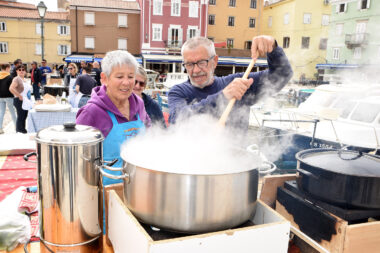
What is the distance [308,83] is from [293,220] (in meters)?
6.97

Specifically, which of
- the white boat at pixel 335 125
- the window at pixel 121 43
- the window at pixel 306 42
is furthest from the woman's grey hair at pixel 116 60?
the window at pixel 121 43

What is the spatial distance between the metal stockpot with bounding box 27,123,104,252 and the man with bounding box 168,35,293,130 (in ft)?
2.11

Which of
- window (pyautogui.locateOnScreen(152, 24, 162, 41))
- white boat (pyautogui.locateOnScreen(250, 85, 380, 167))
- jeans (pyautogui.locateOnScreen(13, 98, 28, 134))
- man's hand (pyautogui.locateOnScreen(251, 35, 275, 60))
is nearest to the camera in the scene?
man's hand (pyautogui.locateOnScreen(251, 35, 275, 60))

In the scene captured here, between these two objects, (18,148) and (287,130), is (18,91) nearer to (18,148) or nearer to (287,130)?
(18,148)

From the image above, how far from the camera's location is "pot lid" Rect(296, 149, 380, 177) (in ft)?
3.25

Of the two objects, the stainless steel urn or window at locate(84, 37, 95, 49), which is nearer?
the stainless steel urn

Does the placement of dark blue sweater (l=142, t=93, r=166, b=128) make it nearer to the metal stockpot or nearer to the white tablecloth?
the metal stockpot

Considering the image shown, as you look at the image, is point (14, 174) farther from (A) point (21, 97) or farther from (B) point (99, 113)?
(A) point (21, 97)

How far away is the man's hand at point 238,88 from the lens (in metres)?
1.19

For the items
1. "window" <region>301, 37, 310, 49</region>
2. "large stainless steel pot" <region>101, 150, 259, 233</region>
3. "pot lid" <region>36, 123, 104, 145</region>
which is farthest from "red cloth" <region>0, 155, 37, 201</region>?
"window" <region>301, 37, 310, 49</region>

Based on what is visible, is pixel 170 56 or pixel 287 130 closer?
pixel 287 130

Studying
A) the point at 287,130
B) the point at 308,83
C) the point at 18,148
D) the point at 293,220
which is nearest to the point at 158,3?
the point at 308,83

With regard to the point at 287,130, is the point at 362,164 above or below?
above

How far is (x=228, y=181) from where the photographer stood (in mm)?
814
